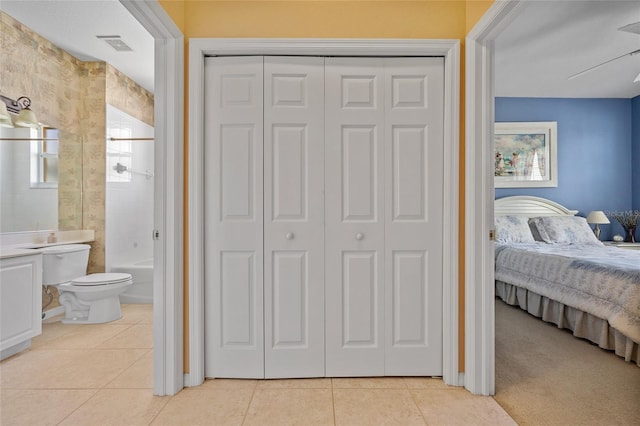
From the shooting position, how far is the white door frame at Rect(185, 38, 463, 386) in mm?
2131

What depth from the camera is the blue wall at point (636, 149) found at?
17.0ft

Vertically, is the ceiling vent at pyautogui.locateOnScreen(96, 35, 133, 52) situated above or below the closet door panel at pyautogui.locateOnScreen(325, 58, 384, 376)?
above

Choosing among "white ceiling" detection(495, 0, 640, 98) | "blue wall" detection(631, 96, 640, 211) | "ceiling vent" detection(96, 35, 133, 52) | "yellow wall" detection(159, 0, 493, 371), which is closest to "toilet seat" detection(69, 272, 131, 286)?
"ceiling vent" detection(96, 35, 133, 52)

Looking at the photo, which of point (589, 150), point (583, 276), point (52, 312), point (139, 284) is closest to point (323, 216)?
point (583, 276)

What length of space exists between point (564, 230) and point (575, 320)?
6.44 ft

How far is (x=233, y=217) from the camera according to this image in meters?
2.20

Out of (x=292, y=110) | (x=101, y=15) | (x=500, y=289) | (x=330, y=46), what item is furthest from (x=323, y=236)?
(x=500, y=289)

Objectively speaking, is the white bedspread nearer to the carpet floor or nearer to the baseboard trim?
the carpet floor

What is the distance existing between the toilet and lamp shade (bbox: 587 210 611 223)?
19.3ft

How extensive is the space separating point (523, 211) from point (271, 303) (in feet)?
14.2

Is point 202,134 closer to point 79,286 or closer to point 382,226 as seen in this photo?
point 382,226

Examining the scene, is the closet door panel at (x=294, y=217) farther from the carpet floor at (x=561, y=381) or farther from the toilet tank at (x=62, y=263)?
the toilet tank at (x=62, y=263)

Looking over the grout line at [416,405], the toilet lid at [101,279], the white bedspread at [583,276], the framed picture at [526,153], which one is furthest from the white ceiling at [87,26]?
the framed picture at [526,153]

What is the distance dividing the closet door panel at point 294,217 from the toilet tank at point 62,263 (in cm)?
233
